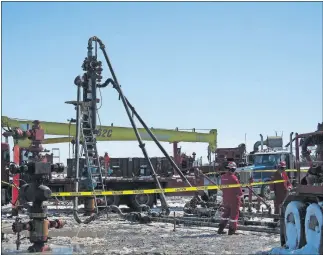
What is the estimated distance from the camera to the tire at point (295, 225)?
8703mm

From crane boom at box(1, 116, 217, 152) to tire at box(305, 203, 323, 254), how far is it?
11.5 m

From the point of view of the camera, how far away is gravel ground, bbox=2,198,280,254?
392 inches

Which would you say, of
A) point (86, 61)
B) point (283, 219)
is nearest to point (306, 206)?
point (283, 219)

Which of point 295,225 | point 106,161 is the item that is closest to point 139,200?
point 106,161

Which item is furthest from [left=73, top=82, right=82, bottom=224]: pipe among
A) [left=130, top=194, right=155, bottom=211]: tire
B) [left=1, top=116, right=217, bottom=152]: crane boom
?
[left=130, top=194, right=155, bottom=211]: tire

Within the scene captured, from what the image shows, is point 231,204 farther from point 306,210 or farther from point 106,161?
point 106,161

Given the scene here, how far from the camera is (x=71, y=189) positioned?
1911cm

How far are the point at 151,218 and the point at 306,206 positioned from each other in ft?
21.7

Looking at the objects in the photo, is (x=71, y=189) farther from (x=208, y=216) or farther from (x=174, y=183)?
(x=208, y=216)

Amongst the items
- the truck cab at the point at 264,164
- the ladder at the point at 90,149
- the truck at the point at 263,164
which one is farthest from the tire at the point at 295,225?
the truck cab at the point at 264,164

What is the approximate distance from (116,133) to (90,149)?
7.59m

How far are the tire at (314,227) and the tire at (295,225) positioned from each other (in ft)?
0.94

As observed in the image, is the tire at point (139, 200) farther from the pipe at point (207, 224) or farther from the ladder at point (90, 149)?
the pipe at point (207, 224)

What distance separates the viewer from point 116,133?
25078mm
